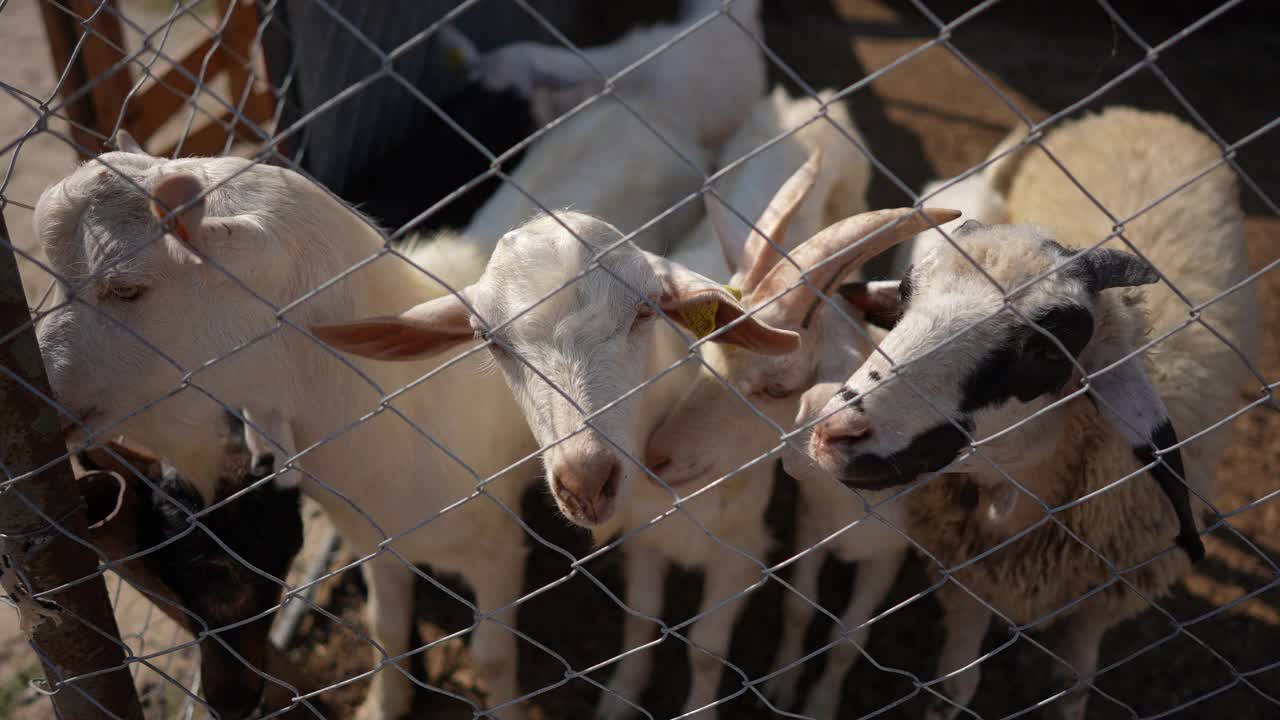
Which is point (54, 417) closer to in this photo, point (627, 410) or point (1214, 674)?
point (627, 410)

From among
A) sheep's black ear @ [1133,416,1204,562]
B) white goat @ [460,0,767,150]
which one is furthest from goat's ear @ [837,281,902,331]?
white goat @ [460,0,767,150]

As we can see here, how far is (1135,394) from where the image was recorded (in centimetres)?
211

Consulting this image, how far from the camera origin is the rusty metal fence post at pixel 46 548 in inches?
65.7

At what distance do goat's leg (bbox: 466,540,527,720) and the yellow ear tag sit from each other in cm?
111

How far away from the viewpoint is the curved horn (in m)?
2.06

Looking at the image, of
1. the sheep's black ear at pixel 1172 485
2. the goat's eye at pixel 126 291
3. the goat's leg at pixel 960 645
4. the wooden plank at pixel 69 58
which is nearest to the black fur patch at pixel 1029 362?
the sheep's black ear at pixel 1172 485

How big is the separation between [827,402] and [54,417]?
1.55m

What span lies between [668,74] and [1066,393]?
306cm

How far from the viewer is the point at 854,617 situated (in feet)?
10.2

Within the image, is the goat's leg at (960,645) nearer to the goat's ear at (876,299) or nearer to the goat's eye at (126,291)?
the goat's ear at (876,299)

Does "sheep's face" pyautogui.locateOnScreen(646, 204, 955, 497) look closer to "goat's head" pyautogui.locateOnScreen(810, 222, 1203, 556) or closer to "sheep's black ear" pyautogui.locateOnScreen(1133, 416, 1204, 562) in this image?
"goat's head" pyautogui.locateOnScreen(810, 222, 1203, 556)

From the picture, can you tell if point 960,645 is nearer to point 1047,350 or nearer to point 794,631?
point 794,631

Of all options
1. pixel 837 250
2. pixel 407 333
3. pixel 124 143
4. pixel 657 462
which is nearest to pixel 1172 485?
pixel 837 250

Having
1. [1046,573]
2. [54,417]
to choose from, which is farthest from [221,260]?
[1046,573]
